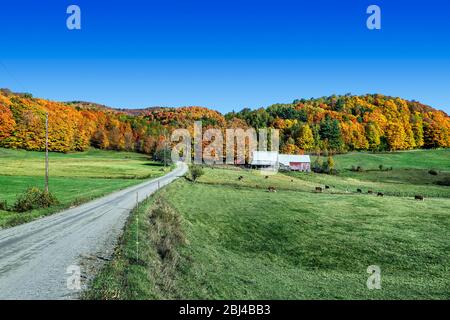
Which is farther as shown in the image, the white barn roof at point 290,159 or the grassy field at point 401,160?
the grassy field at point 401,160

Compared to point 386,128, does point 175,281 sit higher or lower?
lower

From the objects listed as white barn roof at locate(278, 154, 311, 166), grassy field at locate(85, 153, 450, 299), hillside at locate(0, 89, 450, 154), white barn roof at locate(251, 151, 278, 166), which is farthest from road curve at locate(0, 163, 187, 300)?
hillside at locate(0, 89, 450, 154)

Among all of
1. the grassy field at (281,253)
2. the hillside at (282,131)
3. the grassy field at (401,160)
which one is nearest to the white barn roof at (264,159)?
the grassy field at (401,160)

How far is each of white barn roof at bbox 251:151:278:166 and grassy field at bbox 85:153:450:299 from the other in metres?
71.4

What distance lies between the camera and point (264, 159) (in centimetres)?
11925

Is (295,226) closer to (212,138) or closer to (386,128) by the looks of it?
(212,138)

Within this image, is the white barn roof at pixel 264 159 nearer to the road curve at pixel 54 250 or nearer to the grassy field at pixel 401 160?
the grassy field at pixel 401 160

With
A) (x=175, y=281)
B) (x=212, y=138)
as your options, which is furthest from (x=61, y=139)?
(x=175, y=281)

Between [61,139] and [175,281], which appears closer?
[175,281]

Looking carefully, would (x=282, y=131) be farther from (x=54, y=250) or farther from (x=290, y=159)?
(x=54, y=250)

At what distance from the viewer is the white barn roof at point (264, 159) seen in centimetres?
11812

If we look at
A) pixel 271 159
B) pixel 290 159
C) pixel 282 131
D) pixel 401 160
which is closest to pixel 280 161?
pixel 290 159
